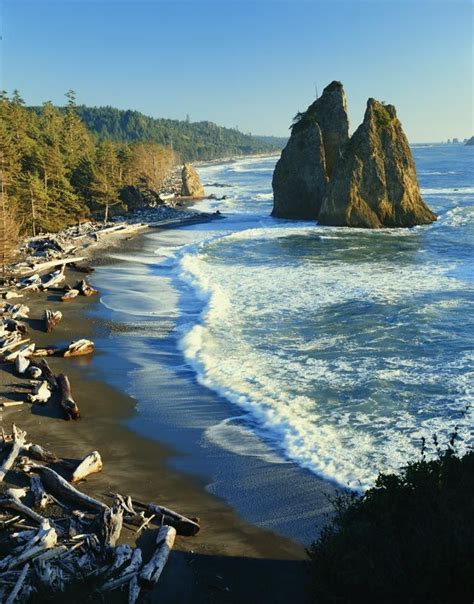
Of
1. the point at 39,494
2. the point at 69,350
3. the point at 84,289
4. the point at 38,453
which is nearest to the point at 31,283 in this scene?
the point at 84,289

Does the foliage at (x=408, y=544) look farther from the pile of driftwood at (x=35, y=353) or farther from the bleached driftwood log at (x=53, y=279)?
the bleached driftwood log at (x=53, y=279)

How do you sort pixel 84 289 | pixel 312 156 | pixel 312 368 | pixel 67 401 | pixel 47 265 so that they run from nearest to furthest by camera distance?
pixel 67 401
pixel 312 368
pixel 84 289
pixel 47 265
pixel 312 156

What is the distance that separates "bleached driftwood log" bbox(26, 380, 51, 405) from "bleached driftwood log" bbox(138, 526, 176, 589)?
702cm

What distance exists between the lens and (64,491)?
949cm

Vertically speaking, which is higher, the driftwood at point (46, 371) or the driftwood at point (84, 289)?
the driftwood at point (84, 289)

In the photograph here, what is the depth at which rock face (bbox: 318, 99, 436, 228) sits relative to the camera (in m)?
51.2

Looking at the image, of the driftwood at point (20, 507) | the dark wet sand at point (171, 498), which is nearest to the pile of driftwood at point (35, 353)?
the dark wet sand at point (171, 498)

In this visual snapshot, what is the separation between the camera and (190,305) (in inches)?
981

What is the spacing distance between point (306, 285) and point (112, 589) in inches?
870

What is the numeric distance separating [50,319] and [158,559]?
1504 centimetres

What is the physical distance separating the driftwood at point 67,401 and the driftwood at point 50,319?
6.04 meters

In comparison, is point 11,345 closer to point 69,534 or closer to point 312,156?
point 69,534

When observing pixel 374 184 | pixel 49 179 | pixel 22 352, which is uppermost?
pixel 49 179

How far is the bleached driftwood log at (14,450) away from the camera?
401 inches
